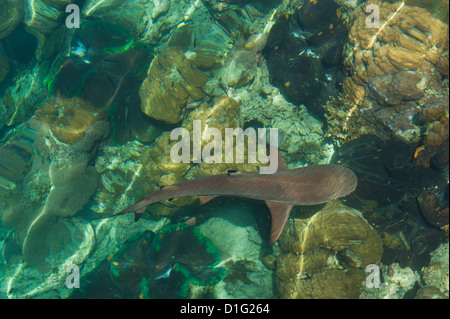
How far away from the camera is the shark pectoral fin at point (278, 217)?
4195 mm

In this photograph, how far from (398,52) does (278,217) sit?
3291 millimetres

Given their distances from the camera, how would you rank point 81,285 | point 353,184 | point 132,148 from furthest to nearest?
point 132,148 → point 81,285 → point 353,184

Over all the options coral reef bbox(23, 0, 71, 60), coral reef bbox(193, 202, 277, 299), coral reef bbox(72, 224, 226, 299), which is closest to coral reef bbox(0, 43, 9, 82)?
coral reef bbox(23, 0, 71, 60)

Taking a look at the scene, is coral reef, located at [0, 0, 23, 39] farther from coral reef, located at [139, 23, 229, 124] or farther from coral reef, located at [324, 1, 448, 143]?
coral reef, located at [324, 1, 448, 143]

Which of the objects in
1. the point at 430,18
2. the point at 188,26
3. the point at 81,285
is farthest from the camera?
the point at 188,26

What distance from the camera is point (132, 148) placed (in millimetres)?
6914

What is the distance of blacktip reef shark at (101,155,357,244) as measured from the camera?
404 cm

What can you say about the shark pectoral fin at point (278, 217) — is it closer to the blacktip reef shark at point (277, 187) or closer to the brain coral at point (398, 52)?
the blacktip reef shark at point (277, 187)

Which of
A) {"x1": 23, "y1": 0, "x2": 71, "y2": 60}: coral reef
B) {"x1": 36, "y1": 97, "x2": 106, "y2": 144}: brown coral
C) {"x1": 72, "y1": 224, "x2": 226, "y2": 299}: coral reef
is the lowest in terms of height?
{"x1": 72, "y1": 224, "x2": 226, "y2": 299}: coral reef

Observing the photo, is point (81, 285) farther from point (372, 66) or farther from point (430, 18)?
point (430, 18)

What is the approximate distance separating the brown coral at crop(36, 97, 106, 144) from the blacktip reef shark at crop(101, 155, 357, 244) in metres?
3.23

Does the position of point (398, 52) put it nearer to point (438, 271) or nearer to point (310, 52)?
point (310, 52)
